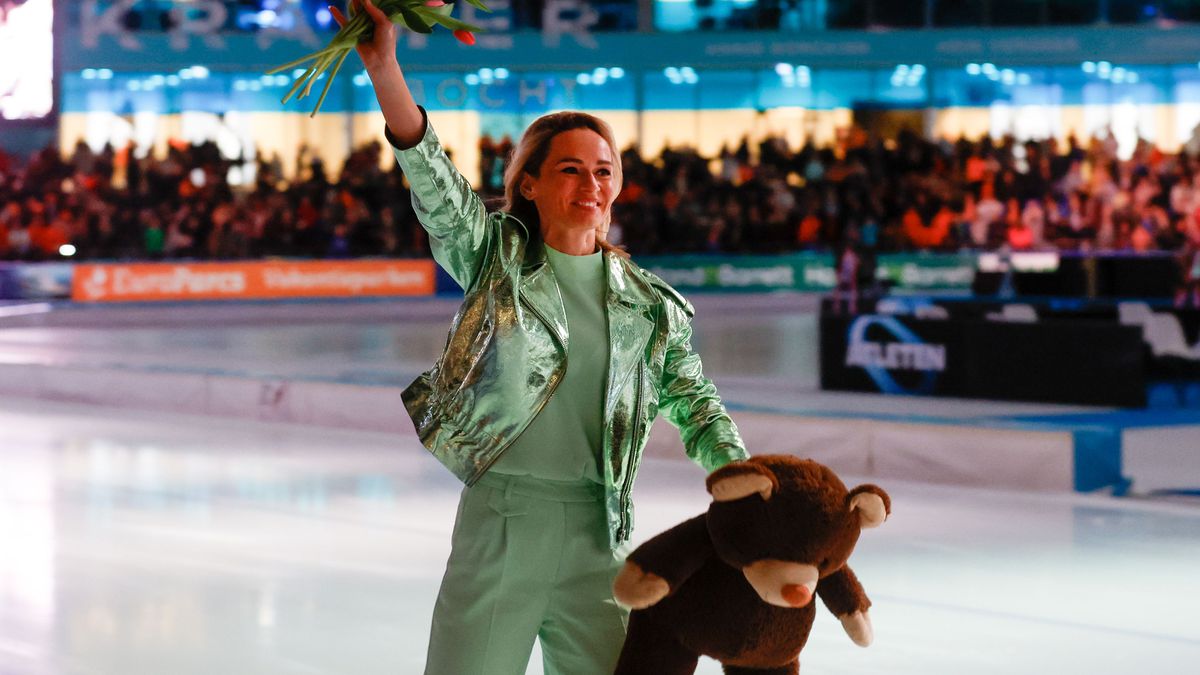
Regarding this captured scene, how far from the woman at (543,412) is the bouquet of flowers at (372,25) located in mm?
222

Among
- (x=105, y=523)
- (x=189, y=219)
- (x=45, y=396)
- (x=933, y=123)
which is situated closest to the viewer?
(x=105, y=523)

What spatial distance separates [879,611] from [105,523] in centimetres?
376

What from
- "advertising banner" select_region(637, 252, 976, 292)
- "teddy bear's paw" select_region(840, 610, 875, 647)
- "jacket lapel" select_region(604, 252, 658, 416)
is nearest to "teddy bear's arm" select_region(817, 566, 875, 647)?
"teddy bear's paw" select_region(840, 610, 875, 647)

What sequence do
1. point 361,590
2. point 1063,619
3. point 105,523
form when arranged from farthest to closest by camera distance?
point 105,523, point 361,590, point 1063,619

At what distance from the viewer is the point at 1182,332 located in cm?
1107

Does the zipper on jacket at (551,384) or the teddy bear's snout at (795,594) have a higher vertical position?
the zipper on jacket at (551,384)

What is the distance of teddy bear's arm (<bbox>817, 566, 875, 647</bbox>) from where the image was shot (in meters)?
2.77

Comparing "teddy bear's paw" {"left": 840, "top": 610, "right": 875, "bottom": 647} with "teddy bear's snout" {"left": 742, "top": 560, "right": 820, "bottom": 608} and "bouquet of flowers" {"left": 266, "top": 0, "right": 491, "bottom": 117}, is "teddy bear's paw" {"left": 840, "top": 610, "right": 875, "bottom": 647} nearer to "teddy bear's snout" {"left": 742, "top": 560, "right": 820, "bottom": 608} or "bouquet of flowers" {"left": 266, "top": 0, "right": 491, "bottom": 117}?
"teddy bear's snout" {"left": 742, "top": 560, "right": 820, "bottom": 608}

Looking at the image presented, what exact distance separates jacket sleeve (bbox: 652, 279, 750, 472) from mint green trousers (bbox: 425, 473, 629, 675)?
0.70 ft

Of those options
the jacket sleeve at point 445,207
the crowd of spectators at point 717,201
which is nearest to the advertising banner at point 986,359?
the jacket sleeve at point 445,207

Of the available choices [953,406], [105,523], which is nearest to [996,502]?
[953,406]

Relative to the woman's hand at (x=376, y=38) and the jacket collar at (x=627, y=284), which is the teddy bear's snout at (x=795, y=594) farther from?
the woman's hand at (x=376, y=38)

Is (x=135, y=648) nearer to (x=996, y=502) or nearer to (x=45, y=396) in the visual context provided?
(x=996, y=502)

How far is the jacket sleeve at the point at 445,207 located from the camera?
111 inches
